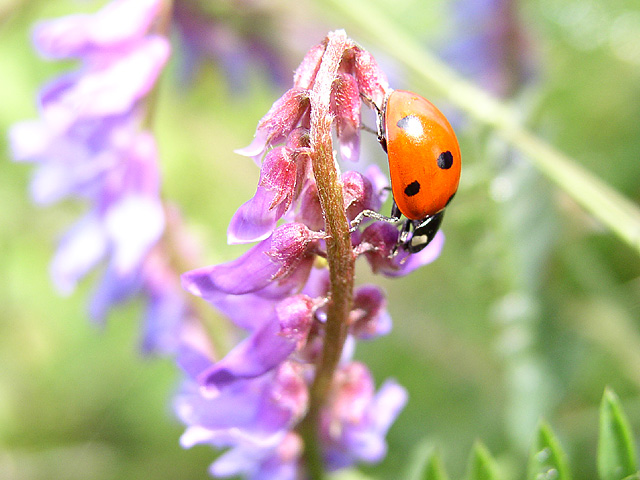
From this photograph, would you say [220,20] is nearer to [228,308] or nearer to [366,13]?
[366,13]

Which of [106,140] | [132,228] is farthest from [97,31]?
[132,228]

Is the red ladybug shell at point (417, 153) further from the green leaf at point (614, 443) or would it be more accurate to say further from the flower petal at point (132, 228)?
the flower petal at point (132, 228)

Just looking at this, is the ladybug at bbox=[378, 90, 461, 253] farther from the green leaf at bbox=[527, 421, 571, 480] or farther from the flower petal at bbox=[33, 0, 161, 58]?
the flower petal at bbox=[33, 0, 161, 58]

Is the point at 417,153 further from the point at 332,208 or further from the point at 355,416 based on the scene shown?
the point at 355,416

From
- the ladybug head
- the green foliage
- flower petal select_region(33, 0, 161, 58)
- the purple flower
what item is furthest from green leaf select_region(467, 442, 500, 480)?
flower petal select_region(33, 0, 161, 58)

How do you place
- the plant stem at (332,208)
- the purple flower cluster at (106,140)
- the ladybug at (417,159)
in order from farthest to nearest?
the purple flower cluster at (106,140), the ladybug at (417,159), the plant stem at (332,208)

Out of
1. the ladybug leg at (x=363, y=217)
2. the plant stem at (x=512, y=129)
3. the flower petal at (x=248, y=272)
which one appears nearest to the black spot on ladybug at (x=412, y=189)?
the ladybug leg at (x=363, y=217)
